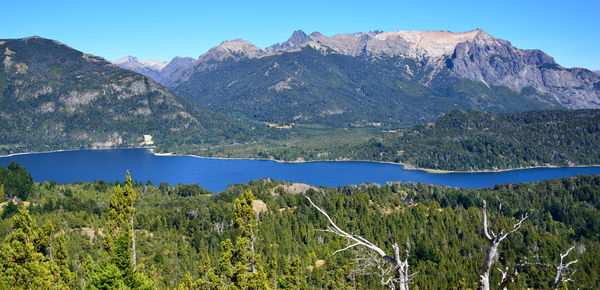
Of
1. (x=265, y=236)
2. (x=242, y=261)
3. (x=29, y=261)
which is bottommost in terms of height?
(x=265, y=236)

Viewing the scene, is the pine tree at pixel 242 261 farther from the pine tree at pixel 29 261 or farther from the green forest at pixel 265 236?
the pine tree at pixel 29 261

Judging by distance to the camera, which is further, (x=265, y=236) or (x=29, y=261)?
(x=265, y=236)

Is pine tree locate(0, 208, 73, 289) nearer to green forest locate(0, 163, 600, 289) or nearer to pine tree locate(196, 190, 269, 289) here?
green forest locate(0, 163, 600, 289)

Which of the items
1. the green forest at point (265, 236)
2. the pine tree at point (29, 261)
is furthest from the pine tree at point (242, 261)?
the pine tree at point (29, 261)

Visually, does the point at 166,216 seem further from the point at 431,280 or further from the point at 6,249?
the point at 6,249

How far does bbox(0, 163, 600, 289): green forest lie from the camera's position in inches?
1943

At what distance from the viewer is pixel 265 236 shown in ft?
368

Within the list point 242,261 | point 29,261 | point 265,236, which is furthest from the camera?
point 265,236

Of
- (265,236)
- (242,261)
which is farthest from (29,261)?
(265,236)

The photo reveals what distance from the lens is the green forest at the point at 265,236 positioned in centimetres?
4934

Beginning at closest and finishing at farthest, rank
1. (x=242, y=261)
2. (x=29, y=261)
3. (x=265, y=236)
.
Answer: (x=29, y=261), (x=242, y=261), (x=265, y=236)

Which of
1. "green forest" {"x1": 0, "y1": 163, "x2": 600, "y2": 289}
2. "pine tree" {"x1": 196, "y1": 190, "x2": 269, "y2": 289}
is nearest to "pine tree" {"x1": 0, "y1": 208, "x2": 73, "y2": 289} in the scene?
"green forest" {"x1": 0, "y1": 163, "x2": 600, "y2": 289}

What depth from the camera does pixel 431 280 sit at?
339 ft

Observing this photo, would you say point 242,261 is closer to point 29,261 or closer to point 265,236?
point 29,261
